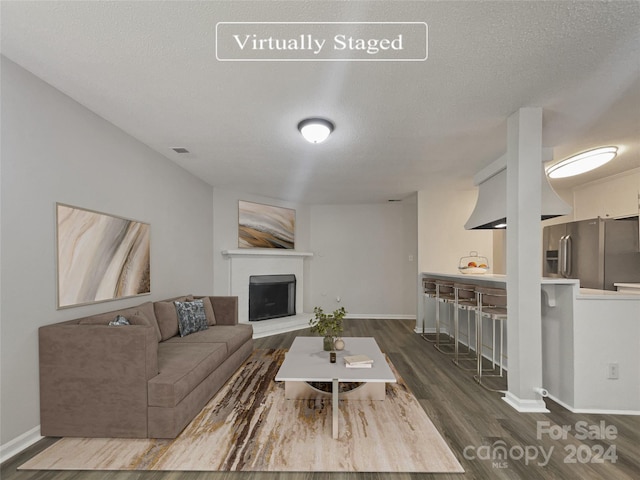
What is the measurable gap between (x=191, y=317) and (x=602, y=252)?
5.88 metres

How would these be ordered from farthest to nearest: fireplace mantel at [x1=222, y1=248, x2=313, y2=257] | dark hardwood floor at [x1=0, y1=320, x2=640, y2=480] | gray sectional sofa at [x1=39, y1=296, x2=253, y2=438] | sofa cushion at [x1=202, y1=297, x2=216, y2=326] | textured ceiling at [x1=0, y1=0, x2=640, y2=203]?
1. fireplace mantel at [x1=222, y1=248, x2=313, y2=257]
2. sofa cushion at [x1=202, y1=297, x2=216, y2=326]
3. gray sectional sofa at [x1=39, y1=296, x2=253, y2=438]
4. dark hardwood floor at [x1=0, y1=320, x2=640, y2=480]
5. textured ceiling at [x1=0, y1=0, x2=640, y2=203]

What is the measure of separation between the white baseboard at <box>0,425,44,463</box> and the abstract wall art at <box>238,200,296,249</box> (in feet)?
13.3

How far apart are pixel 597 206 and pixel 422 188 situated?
2834mm

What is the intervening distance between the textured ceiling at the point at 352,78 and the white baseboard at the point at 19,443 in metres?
2.52

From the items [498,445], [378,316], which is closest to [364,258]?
[378,316]

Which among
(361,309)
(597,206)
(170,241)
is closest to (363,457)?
(170,241)

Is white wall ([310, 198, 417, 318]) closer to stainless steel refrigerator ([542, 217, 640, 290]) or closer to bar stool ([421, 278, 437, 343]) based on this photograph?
bar stool ([421, 278, 437, 343])

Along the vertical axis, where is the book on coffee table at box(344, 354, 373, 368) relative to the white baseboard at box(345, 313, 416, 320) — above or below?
above

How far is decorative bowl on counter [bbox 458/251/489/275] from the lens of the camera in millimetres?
4586

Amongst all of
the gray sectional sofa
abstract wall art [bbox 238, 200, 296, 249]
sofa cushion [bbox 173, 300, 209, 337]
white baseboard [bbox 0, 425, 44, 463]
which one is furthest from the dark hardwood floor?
abstract wall art [bbox 238, 200, 296, 249]

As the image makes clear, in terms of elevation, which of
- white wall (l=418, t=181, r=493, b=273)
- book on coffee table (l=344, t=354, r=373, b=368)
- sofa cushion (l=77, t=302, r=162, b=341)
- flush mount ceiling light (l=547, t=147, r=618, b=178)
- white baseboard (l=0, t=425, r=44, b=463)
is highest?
flush mount ceiling light (l=547, t=147, r=618, b=178)

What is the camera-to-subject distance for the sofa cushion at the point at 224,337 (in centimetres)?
348

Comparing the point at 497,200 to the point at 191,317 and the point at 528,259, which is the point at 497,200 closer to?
the point at 528,259

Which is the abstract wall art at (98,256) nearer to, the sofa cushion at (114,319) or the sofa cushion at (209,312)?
the sofa cushion at (114,319)
